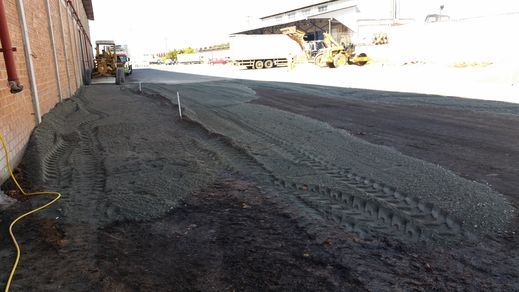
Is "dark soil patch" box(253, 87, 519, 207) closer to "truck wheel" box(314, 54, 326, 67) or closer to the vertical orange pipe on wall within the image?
the vertical orange pipe on wall

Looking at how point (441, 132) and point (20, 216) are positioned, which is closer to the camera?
point (20, 216)

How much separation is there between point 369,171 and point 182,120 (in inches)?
220

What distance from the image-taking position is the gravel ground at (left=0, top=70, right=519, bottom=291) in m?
3.06

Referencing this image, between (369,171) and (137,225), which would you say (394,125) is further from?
(137,225)

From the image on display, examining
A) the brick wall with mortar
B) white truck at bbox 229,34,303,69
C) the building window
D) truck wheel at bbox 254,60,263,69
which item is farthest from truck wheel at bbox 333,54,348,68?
the building window

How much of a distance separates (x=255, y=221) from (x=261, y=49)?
139 ft

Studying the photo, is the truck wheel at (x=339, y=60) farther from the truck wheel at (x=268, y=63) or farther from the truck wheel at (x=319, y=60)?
the truck wheel at (x=268, y=63)

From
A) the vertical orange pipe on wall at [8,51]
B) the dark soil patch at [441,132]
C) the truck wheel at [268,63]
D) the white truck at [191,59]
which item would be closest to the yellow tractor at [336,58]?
the truck wheel at [268,63]

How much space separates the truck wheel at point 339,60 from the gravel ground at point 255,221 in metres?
27.5

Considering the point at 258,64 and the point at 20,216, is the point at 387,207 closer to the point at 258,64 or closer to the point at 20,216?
the point at 20,216

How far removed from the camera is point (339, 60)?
33594 mm

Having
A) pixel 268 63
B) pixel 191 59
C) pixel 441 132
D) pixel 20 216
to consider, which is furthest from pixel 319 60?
pixel 191 59

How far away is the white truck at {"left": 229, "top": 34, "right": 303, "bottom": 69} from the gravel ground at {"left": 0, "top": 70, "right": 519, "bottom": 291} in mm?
38825

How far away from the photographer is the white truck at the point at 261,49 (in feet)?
146
